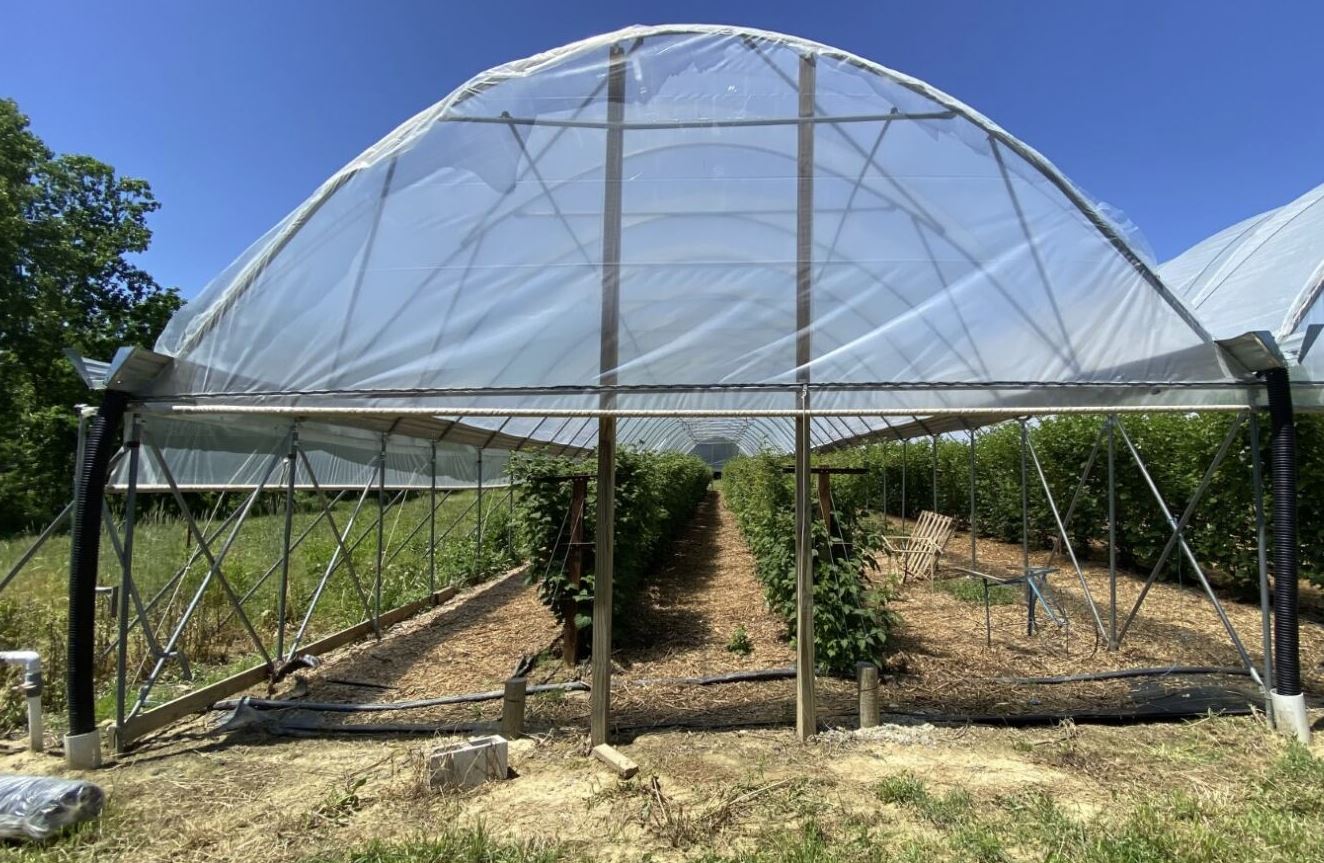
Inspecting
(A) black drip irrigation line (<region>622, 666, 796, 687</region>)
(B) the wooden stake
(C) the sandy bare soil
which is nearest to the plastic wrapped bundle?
(C) the sandy bare soil

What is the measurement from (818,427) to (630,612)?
5.74 m

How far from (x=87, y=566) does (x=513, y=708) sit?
2.61 m

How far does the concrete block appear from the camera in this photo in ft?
11.9

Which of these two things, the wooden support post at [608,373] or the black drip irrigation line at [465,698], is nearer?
the wooden support post at [608,373]

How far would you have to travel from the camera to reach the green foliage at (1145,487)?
6.95 meters

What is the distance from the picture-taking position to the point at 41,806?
312cm

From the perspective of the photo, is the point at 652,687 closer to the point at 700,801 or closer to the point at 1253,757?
the point at 700,801

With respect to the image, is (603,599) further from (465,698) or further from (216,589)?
(216,589)

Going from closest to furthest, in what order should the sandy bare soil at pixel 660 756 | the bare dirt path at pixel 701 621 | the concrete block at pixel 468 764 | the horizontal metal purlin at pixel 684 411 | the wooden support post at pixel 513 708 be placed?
1. the sandy bare soil at pixel 660 756
2. the concrete block at pixel 468 764
3. the horizontal metal purlin at pixel 684 411
4. the wooden support post at pixel 513 708
5. the bare dirt path at pixel 701 621

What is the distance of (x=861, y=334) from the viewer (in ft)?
13.7

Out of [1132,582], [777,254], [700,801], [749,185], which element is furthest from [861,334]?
[1132,582]

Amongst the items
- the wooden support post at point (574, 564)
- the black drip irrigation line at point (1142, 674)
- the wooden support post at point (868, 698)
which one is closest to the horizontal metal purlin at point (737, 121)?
the wooden support post at point (574, 564)

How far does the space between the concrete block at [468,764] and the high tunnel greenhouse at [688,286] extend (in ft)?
2.14

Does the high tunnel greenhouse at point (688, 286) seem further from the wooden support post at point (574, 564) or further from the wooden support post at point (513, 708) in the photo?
the wooden support post at point (574, 564)
